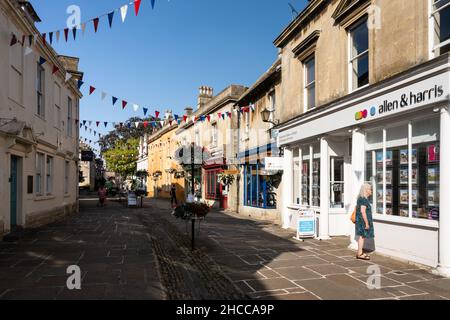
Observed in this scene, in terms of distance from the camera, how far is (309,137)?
36.6 feet

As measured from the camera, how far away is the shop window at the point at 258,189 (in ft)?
51.1

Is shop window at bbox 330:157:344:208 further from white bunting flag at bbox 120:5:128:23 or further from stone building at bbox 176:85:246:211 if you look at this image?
stone building at bbox 176:85:246:211

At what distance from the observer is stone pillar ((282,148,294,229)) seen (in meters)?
12.9

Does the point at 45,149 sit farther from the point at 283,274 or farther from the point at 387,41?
the point at 387,41

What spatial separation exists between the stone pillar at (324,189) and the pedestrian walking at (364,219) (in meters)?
2.47

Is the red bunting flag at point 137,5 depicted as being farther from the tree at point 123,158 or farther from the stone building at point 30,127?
the tree at point 123,158

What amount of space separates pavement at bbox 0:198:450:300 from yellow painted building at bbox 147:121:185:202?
22.0m

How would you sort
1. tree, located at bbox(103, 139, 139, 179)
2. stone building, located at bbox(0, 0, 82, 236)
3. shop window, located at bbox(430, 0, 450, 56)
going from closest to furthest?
1. shop window, located at bbox(430, 0, 450, 56)
2. stone building, located at bbox(0, 0, 82, 236)
3. tree, located at bbox(103, 139, 139, 179)

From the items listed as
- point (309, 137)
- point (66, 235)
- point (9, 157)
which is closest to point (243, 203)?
point (309, 137)

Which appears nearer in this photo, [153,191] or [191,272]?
[191,272]

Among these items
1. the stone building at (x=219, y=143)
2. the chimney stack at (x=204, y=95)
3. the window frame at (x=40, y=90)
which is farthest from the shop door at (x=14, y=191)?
the chimney stack at (x=204, y=95)

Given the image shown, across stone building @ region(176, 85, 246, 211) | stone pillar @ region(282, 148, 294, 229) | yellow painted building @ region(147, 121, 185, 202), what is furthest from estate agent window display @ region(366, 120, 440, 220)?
yellow painted building @ region(147, 121, 185, 202)

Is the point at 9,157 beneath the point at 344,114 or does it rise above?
beneath
